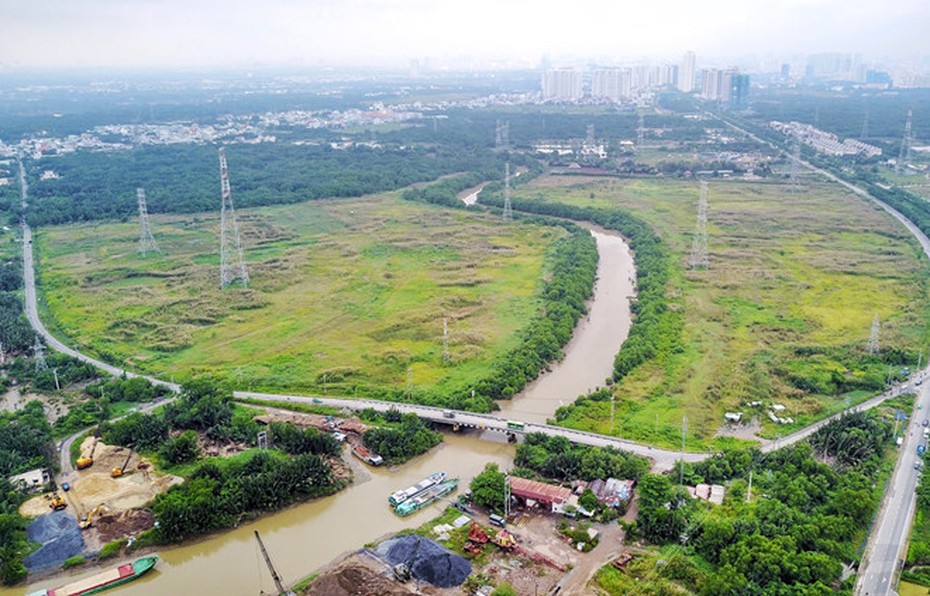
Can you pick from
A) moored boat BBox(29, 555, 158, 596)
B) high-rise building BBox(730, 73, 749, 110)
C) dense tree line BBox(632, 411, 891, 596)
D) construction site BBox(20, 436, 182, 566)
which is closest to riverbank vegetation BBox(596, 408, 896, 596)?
dense tree line BBox(632, 411, 891, 596)

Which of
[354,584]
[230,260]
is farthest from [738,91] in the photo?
[354,584]

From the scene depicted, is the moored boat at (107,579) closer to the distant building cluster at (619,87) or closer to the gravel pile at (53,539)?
the gravel pile at (53,539)

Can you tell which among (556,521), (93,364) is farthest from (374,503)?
(93,364)

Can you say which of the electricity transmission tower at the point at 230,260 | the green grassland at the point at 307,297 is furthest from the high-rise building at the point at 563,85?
the electricity transmission tower at the point at 230,260

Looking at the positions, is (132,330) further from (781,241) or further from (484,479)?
(781,241)

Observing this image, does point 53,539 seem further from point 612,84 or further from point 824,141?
point 612,84

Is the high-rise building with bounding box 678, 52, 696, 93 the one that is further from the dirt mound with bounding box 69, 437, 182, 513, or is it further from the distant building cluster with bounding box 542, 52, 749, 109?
the dirt mound with bounding box 69, 437, 182, 513
